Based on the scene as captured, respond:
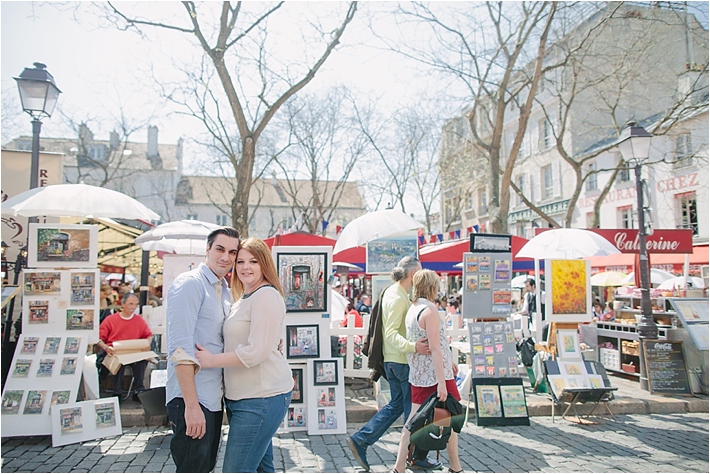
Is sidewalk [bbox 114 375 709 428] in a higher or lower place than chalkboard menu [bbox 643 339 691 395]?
lower

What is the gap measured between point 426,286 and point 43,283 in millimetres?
4212

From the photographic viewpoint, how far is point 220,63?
9.06 metres

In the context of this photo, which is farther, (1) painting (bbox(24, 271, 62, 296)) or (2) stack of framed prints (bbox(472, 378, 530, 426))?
(2) stack of framed prints (bbox(472, 378, 530, 426))

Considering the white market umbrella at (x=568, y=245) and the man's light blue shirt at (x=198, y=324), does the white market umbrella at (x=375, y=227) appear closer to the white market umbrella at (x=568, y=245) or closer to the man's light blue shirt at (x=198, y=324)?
the white market umbrella at (x=568, y=245)

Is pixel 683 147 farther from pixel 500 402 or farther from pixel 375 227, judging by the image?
pixel 500 402

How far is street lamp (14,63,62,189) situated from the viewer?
6766 millimetres

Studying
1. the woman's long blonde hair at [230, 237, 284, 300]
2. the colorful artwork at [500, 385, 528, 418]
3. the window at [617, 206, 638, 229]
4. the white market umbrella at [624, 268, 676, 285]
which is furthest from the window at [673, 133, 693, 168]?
the woman's long blonde hair at [230, 237, 284, 300]

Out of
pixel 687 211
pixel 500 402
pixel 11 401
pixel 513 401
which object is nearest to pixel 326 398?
pixel 500 402

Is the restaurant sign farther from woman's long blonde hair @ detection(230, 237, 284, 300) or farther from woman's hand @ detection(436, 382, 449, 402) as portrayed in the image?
woman's long blonde hair @ detection(230, 237, 284, 300)

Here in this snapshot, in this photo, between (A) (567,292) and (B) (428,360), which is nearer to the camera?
(B) (428,360)

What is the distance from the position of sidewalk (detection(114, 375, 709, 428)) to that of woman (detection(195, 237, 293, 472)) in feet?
12.7

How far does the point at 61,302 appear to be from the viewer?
5688mm

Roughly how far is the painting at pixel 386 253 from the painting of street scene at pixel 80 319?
3.68m

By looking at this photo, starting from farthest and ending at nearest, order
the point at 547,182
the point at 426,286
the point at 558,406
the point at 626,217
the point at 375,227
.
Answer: the point at 547,182 < the point at 626,217 < the point at 375,227 < the point at 558,406 < the point at 426,286
